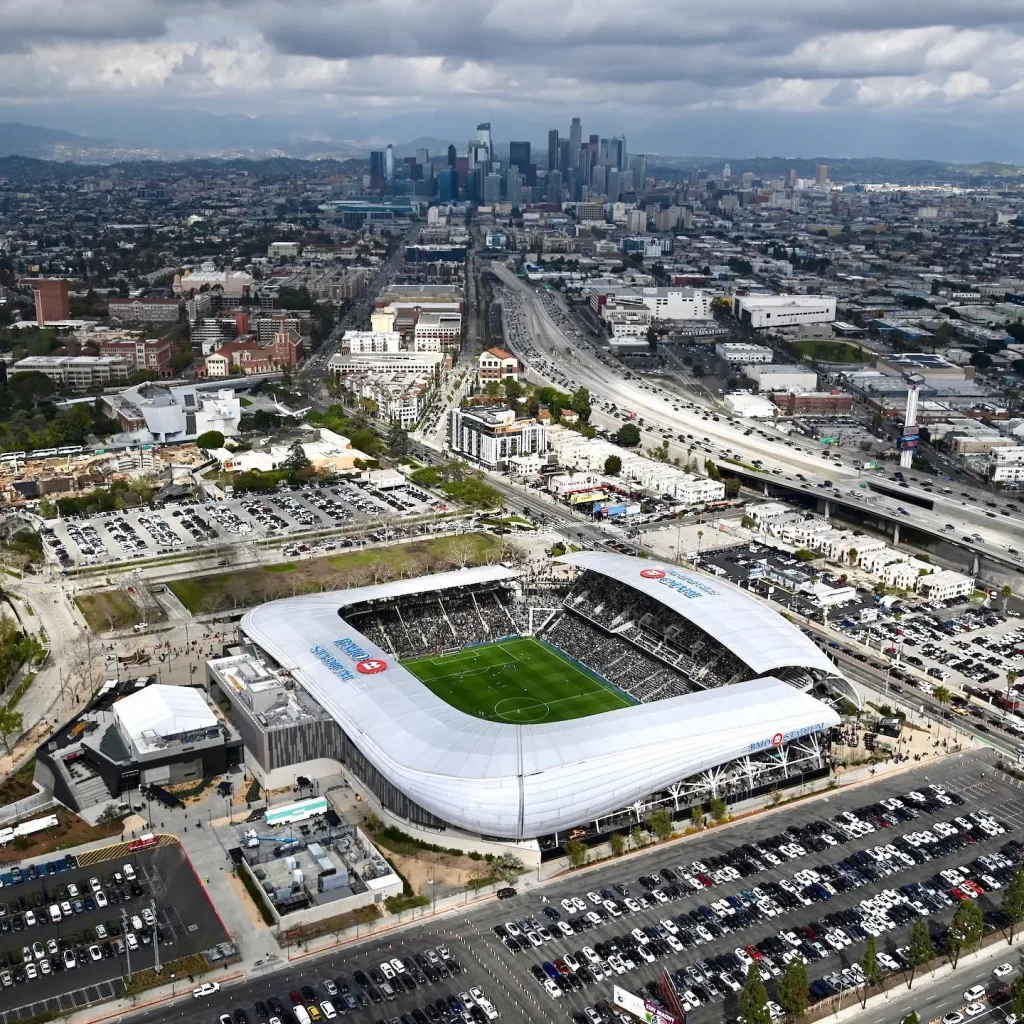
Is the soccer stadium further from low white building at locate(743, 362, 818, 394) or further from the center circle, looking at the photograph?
low white building at locate(743, 362, 818, 394)

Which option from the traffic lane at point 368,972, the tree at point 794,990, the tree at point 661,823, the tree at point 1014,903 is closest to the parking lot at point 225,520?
the tree at point 661,823

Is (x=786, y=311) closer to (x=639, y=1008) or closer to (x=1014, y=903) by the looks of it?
(x=1014, y=903)

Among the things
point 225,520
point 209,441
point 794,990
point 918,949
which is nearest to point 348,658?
point 794,990

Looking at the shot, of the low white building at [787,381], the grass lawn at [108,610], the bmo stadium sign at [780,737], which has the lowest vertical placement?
the grass lawn at [108,610]

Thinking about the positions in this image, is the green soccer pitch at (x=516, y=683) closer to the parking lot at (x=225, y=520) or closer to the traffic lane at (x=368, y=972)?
the traffic lane at (x=368, y=972)

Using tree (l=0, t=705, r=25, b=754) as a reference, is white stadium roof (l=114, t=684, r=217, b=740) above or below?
above

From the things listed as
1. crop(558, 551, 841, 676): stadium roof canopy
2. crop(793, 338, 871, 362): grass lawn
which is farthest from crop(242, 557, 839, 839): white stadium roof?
crop(793, 338, 871, 362): grass lawn
